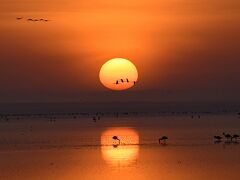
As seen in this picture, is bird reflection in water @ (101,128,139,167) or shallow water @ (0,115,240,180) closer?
shallow water @ (0,115,240,180)

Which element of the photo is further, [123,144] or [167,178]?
[123,144]

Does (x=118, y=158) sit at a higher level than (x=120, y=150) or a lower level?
lower

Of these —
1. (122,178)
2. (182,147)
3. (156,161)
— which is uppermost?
(182,147)

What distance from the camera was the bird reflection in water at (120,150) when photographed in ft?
126

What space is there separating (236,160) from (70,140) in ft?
59.7

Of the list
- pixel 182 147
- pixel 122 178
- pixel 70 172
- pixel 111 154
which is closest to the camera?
pixel 122 178

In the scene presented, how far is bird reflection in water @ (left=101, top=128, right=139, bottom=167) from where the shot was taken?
38269 millimetres

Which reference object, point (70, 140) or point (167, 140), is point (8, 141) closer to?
point (70, 140)

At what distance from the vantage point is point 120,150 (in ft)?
150

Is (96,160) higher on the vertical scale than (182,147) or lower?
lower

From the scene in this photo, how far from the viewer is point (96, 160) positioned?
128 feet

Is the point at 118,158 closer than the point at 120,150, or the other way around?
the point at 118,158

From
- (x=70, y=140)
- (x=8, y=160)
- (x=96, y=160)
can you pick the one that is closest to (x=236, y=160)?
(x=96, y=160)

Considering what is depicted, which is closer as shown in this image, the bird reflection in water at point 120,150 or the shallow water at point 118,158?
the shallow water at point 118,158
